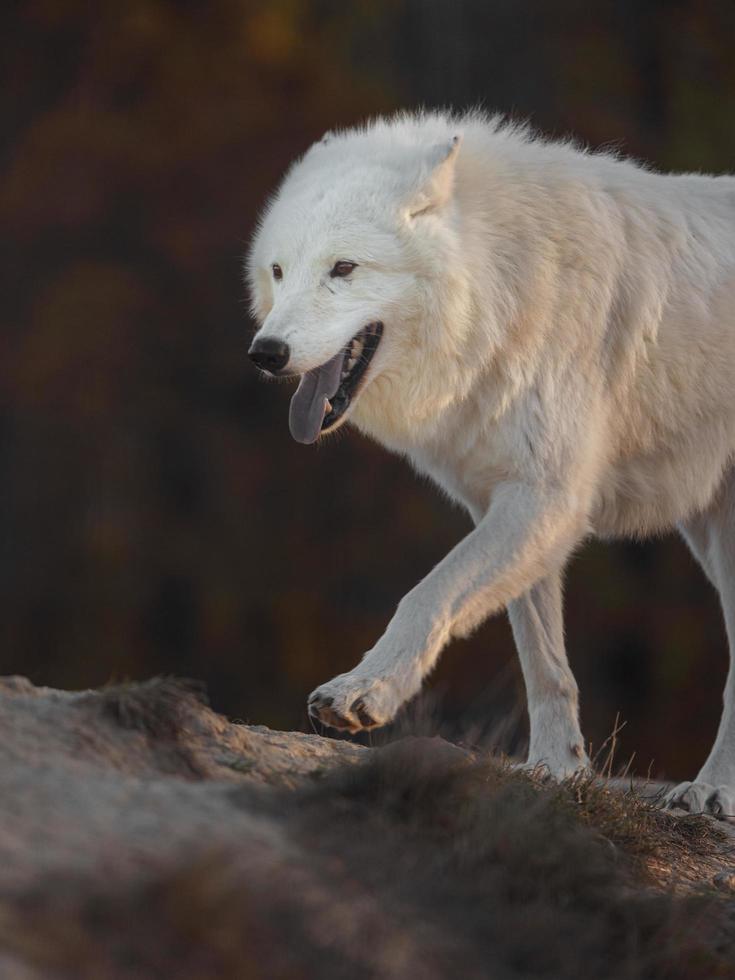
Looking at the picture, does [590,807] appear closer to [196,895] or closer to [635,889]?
[635,889]

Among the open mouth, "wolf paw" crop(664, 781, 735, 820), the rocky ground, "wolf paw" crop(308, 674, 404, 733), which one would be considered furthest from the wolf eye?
"wolf paw" crop(664, 781, 735, 820)

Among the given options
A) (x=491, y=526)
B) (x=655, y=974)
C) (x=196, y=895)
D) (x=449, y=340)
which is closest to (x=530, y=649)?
(x=491, y=526)

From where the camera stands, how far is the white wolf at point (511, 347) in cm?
450

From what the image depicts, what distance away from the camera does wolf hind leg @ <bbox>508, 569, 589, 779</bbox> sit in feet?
17.0

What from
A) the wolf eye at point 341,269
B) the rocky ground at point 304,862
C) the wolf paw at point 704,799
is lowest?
the rocky ground at point 304,862

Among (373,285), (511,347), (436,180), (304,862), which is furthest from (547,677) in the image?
(304,862)

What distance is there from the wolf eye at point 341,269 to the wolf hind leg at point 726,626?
1894mm

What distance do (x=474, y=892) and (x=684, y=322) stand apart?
8.54ft

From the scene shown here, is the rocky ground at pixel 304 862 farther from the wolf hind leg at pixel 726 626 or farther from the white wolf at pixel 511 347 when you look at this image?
the wolf hind leg at pixel 726 626

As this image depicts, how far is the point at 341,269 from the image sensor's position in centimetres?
455

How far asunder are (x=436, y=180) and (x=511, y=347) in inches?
24.1

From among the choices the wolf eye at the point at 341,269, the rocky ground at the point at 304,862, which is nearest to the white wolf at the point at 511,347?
the wolf eye at the point at 341,269

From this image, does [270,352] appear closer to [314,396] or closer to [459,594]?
[314,396]

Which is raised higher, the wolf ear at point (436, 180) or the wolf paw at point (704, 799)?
the wolf ear at point (436, 180)
